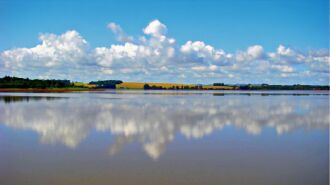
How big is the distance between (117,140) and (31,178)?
12.9 ft

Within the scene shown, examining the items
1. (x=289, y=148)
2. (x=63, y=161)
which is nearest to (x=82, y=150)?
(x=63, y=161)

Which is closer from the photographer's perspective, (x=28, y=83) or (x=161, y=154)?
(x=161, y=154)

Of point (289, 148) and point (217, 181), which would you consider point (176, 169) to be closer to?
point (217, 181)

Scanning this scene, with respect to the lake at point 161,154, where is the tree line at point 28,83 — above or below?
above

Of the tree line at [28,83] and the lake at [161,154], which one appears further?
the tree line at [28,83]

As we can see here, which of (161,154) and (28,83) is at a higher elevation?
(28,83)

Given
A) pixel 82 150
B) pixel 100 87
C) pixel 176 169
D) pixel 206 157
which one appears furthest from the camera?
pixel 100 87

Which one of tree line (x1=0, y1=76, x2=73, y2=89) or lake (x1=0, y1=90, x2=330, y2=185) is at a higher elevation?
tree line (x1=0, y1=76, x2=73, y2=89)

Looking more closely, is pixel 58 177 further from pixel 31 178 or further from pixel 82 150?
pixel 82 150

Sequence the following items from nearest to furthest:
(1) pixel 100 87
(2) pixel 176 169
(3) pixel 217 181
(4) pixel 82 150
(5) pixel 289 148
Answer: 1. (3) pixel 217 181
2. (2) pixel 176 169
3. (4) pixel 82 150
4. (5) pixel 289 148
5. (1) pixel 100 87

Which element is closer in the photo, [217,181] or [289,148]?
[217,181]

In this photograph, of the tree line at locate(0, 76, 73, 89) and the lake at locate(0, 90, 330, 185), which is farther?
the tree line at locate(0, 76, 73, 89)

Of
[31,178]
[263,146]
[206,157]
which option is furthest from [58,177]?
[263,146]

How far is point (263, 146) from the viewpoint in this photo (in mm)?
9344
